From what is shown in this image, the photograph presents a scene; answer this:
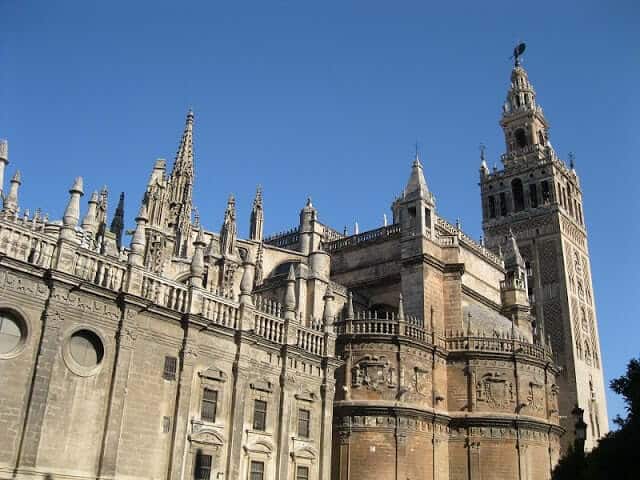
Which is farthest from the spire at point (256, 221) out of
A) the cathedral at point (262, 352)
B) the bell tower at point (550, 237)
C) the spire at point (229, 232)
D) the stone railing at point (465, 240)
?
the bell tower at point (550, 237)

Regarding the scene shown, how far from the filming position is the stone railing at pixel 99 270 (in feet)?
65.1

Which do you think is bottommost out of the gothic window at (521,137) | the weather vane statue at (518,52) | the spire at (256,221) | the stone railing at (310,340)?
the stone railing at (310,340)

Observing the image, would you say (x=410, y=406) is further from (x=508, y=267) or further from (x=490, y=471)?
(x=508, y=267)

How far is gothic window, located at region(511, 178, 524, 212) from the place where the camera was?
6806 centimetres

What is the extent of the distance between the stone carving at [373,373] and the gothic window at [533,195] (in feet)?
133

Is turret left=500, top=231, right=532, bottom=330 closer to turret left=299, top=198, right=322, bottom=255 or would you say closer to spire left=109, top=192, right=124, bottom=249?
turret left=299, top=198, right=322, bottom=255

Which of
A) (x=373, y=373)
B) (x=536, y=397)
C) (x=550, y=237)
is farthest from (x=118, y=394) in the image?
(x=550, y=237)

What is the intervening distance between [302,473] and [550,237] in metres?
45.2

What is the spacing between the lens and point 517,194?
6925 cm

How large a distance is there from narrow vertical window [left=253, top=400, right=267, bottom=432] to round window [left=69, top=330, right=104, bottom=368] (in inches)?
266

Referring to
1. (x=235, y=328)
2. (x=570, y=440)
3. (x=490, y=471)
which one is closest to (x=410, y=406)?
(x=490, y=471)

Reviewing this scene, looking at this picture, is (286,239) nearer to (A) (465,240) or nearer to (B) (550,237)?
(A) (465,240)

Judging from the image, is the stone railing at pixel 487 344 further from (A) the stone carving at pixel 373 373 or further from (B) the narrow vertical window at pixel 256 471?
(B) the narrow vertical window at pixel 256 471

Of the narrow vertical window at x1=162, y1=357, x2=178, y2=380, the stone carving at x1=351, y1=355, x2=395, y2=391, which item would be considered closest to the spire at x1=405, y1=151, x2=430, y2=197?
the stone carving at x1=351, y1=355, x2=395, y2=391
